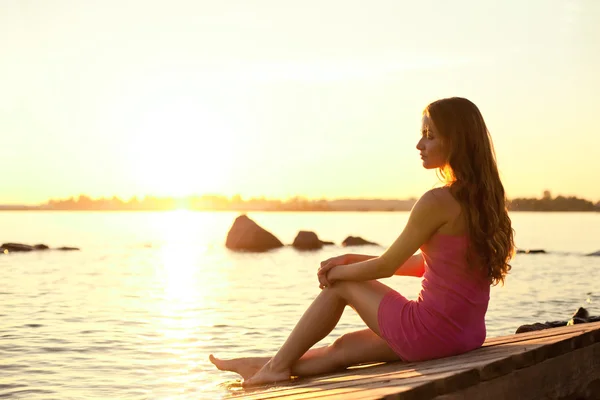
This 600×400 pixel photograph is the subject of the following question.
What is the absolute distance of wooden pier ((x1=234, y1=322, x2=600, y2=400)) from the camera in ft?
12.4

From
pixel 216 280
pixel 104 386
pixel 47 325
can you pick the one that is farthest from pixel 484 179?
pixel 216 280

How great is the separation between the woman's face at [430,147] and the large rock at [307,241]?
39665mm

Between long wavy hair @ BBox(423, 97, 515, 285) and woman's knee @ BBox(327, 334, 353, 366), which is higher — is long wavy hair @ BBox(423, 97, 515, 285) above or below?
above

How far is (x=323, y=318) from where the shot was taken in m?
5.40

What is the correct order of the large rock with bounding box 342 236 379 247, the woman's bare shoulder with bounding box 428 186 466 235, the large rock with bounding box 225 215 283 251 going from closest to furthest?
the woman's bare shoulder with bounding box 428 186 466 235
the large rock with bounding box 225 215 283 251
the large rock with bounding box 342 236 379 247

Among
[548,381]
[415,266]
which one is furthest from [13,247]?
[548,381]

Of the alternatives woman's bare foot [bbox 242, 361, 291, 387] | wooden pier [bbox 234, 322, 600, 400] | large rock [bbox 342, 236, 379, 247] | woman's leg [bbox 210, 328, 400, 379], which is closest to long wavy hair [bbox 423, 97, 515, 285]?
wooden pier [bbox 234, 322, 600, 400]

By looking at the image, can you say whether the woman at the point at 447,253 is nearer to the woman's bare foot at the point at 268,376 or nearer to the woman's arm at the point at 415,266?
the woman's arm at the point at 415,266

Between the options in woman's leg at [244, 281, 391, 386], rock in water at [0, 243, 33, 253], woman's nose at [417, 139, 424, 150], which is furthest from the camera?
rock in water at [0, 243, 33, 253]

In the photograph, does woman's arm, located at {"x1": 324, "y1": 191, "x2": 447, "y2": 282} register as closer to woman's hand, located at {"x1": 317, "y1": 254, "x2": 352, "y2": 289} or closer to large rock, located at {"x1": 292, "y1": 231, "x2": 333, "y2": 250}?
woman's hand, located at {"x1": 317, "y1": 254, "x2": 352, "y2": 289}

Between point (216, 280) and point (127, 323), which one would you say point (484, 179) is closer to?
point (127, 323)

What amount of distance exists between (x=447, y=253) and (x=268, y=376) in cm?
169

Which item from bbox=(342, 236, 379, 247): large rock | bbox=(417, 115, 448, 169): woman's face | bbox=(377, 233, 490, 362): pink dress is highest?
bbox=(417, 115, 448, 169): woman's face

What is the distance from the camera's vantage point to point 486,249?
4871 millimetres
